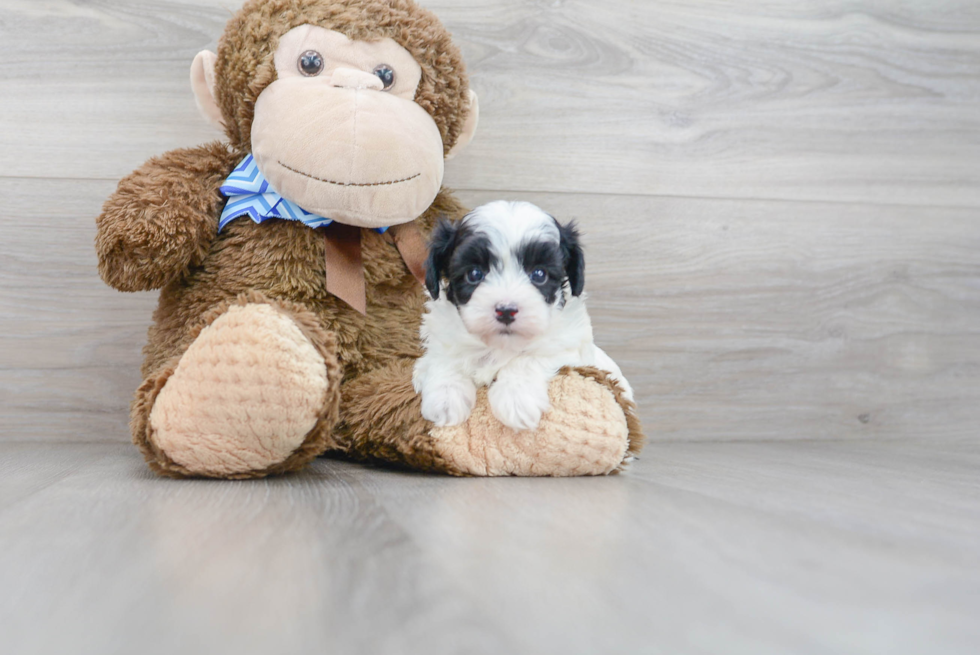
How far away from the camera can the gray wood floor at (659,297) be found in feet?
2.31

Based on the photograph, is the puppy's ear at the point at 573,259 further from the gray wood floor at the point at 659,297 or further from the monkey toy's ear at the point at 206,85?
the monkey toy's ear at the point at 206,85

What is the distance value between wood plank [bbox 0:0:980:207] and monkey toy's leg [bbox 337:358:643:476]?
64cm

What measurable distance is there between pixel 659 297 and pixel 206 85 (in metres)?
0.99

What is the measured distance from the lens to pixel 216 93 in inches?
49.7

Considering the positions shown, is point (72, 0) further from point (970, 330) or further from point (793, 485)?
point (970, 330)

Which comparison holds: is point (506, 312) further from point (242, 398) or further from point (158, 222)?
point (158, 222)

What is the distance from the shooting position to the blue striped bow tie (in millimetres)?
1226

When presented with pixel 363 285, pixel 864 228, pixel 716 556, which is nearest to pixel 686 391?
pixel 864 228

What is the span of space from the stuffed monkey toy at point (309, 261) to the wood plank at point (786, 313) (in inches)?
16.1

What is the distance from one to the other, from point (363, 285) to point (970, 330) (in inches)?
56.0

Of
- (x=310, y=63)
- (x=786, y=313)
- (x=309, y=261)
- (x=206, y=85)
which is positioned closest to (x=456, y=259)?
(x=309, y=261)

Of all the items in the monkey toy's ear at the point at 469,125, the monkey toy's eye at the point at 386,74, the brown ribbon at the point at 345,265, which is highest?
the monkey toy's eye at the point at 386,74

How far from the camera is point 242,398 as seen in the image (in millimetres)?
975

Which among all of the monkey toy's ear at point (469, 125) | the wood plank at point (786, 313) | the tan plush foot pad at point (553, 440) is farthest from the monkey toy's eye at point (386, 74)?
the tan plush foot pad at point (553, 440)
